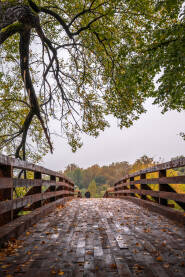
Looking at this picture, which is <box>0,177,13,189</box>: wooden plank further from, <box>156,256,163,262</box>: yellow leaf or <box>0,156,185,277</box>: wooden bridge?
<box>156,256,163,262</box>: yellow leaf

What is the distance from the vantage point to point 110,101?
10680 millimetres

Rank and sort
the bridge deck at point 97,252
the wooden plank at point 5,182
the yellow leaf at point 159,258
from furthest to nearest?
the wooden plank at point 5,182, the yellow leaf at point 159,258, the bridge deck at point 97,252

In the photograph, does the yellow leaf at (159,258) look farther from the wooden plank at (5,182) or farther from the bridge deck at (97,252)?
the wooden plank at (5,182)

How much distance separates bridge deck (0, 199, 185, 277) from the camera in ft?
8.40

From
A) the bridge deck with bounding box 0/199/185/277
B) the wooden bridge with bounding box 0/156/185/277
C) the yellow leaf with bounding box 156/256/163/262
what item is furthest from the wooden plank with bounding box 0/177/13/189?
the yellow leaf with bounding box 156/256/163/262

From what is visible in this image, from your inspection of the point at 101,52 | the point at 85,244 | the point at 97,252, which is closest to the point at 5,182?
the point at 85,244

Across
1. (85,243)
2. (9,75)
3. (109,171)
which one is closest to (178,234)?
(85,243)

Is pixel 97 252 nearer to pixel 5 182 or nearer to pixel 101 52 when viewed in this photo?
pixel 5 182

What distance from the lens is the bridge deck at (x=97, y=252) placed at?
8.40ft

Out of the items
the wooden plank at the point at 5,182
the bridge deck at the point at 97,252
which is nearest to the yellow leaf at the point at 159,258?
the bridge deck at the point at 97,252

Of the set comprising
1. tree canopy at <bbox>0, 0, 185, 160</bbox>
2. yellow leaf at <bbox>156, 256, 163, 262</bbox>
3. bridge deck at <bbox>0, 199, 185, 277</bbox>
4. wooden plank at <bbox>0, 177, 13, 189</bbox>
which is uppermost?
tree canopy at <bbox>0, 0, 185, 160</bbox>

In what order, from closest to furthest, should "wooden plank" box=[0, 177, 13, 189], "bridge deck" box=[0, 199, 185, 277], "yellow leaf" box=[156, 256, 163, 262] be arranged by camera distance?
1. "bridge deck" box=[0, 199, 185, 277]
2. "yellow leaf" box=[156, 256, 163, 262]
3. "wooden plank" box=[0, 177, 13, 189]

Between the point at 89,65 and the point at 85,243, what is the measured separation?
913 cm

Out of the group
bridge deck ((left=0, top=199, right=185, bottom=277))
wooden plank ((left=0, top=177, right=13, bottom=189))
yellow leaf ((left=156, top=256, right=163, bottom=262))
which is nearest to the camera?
bridge deck ((left=0, top=199, right=185, bottom=277))
